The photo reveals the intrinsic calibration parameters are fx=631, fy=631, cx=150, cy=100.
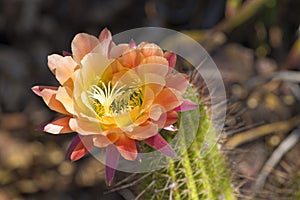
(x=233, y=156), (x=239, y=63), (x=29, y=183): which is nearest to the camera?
(x=233, y=156)

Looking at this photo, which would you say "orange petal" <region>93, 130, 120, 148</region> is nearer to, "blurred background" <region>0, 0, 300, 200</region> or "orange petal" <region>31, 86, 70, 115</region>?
"orange petal" <region>31, 86, 70, 115</region>

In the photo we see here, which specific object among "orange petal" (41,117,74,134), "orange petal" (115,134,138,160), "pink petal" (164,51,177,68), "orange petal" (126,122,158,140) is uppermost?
"pink petal" (164,51,177,68)

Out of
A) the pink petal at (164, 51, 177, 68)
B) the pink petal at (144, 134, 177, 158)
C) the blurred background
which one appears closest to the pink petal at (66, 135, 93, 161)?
the pink petal at (144, 134, 177, 158)

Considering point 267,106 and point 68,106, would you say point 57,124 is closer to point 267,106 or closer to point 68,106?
point 68,106

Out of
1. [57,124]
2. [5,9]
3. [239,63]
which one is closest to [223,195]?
[57,124]

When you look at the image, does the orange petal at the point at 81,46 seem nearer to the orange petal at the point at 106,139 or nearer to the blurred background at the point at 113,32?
the orange petal at the point at 106,139

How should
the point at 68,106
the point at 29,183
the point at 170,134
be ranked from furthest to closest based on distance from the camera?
the point at 29,183 → the point at 170,134 → the point at 68,106
